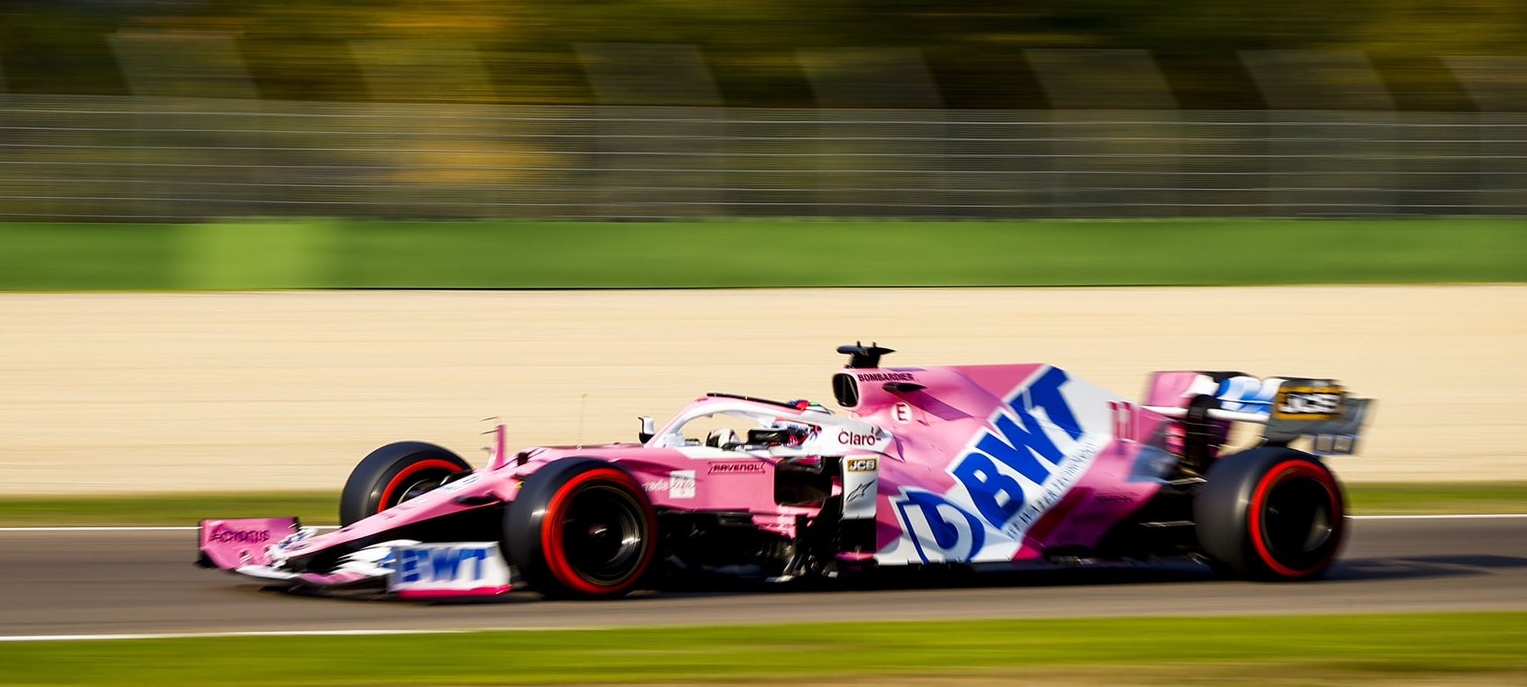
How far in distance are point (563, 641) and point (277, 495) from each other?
7515mm

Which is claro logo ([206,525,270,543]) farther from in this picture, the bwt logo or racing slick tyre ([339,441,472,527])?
the bwt logo

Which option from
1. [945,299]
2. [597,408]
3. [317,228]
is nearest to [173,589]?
[597,408]

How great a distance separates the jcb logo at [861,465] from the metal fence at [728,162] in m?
8.98

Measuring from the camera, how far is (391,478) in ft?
28.5

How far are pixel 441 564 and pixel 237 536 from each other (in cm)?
119

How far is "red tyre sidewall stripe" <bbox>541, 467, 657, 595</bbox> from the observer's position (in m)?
7.71

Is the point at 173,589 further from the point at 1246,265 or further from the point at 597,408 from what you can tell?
the point at 1246,265

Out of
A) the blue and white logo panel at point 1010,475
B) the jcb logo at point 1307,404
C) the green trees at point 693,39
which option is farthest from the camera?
the green trees at point 693,39

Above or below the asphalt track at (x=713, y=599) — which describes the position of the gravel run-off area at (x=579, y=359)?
above

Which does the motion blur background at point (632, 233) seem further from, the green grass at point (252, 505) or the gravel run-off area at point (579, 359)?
the green grass at point (252, 505)

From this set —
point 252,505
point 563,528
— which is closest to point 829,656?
point 563,528

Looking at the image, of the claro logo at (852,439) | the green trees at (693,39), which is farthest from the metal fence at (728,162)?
the claro logo at (852,439)

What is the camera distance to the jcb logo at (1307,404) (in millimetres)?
9438

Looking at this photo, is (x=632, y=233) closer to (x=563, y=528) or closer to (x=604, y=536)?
(x=604, y=536)
